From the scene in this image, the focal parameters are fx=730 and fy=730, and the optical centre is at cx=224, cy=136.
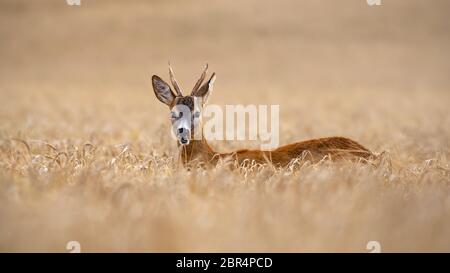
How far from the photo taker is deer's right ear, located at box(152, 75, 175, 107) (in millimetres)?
10070

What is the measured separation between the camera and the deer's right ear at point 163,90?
10070 millimetres

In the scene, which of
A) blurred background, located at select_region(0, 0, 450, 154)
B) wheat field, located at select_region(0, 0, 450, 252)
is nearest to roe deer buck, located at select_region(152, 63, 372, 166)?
wheat field, located at select_region(0, 0, 450, 252)

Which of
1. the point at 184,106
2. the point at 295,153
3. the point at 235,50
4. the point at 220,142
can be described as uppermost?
the point at 235,50

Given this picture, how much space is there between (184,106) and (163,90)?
0.52 metres

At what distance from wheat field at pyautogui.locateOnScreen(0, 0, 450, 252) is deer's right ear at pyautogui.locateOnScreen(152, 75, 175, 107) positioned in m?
0.81

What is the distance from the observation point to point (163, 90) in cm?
1013

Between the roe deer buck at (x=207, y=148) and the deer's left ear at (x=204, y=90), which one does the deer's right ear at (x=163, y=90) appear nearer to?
the roe deer buck at (x=207, y=148)

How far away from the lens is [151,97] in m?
32.4

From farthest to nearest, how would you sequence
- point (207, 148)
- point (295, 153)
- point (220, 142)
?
point (220, 142), point (207, 148), point (295, 153)

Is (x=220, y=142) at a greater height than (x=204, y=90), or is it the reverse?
(x=220, y=142)

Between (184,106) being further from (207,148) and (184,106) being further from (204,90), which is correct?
(207,148)

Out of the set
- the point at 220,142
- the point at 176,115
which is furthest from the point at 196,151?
the point at 220,142

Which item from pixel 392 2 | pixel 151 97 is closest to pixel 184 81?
pixel 151 97

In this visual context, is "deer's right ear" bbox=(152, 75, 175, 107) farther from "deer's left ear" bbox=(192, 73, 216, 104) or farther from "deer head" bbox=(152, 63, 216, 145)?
"deer's left ear" bbox=(192, 73, 216, 104)
